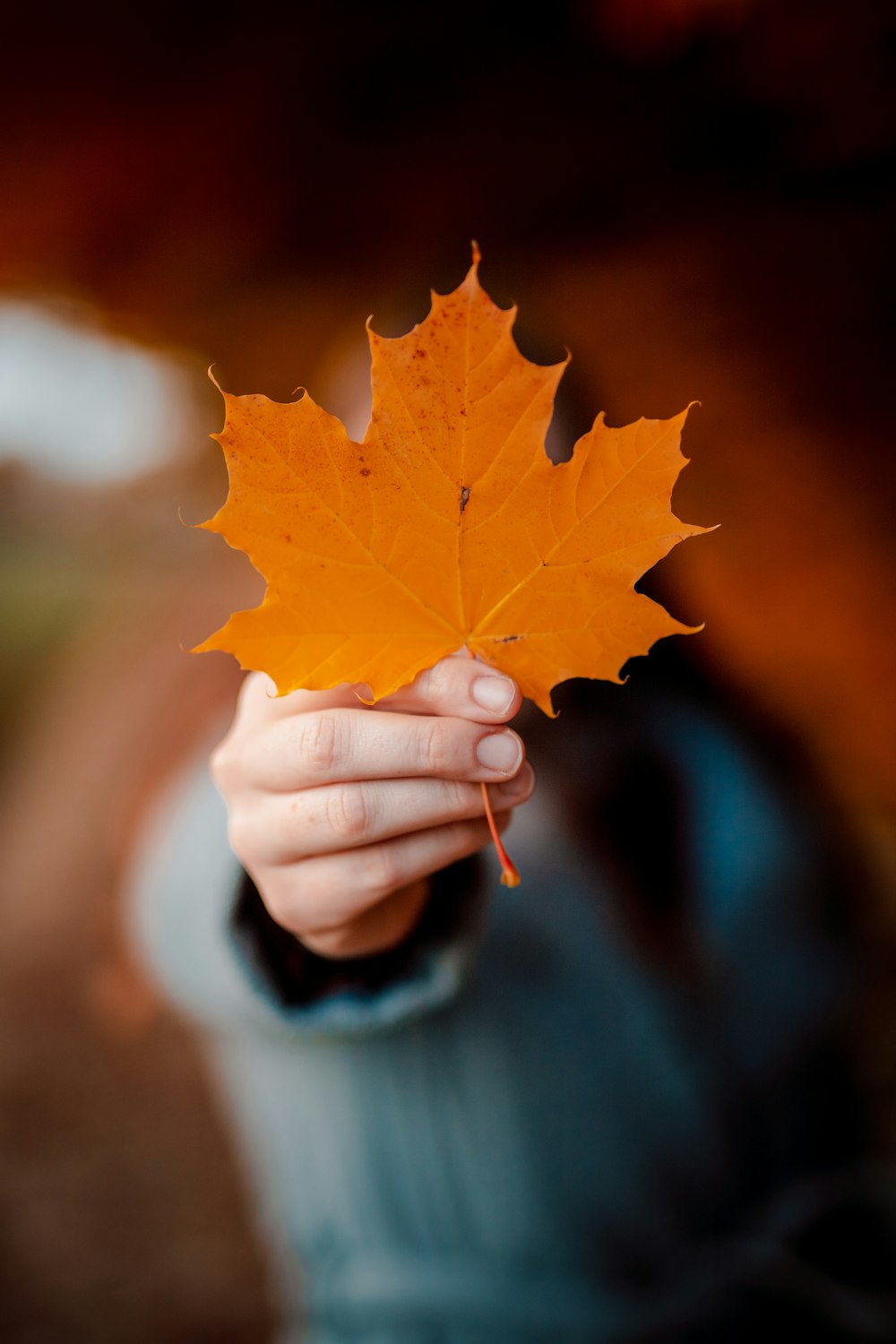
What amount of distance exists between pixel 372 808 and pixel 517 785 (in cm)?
8

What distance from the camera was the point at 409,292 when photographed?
1.70m

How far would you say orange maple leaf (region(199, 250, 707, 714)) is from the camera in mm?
341

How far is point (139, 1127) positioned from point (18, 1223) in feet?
1.01

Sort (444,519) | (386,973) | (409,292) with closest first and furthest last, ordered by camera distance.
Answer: (444,519) < (386,973) < (409,292)

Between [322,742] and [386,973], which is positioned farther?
[386,973]

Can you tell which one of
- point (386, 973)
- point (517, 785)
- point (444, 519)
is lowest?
point (386, 973)

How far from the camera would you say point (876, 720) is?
5.12 ft

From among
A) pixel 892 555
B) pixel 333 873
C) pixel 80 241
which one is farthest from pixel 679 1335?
pixel 80 241

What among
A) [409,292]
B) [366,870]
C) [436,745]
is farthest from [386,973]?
[409,292]

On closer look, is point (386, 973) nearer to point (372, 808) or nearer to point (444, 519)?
point (372, 808)

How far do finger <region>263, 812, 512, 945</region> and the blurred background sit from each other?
28.2 inches

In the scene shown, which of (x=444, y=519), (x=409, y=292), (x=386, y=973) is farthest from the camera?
(x=409, y=292)

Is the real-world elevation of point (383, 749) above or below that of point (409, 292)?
below

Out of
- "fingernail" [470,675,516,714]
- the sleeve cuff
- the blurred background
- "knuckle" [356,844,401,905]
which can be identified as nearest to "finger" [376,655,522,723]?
"fingernail" [470,675,516,714]
